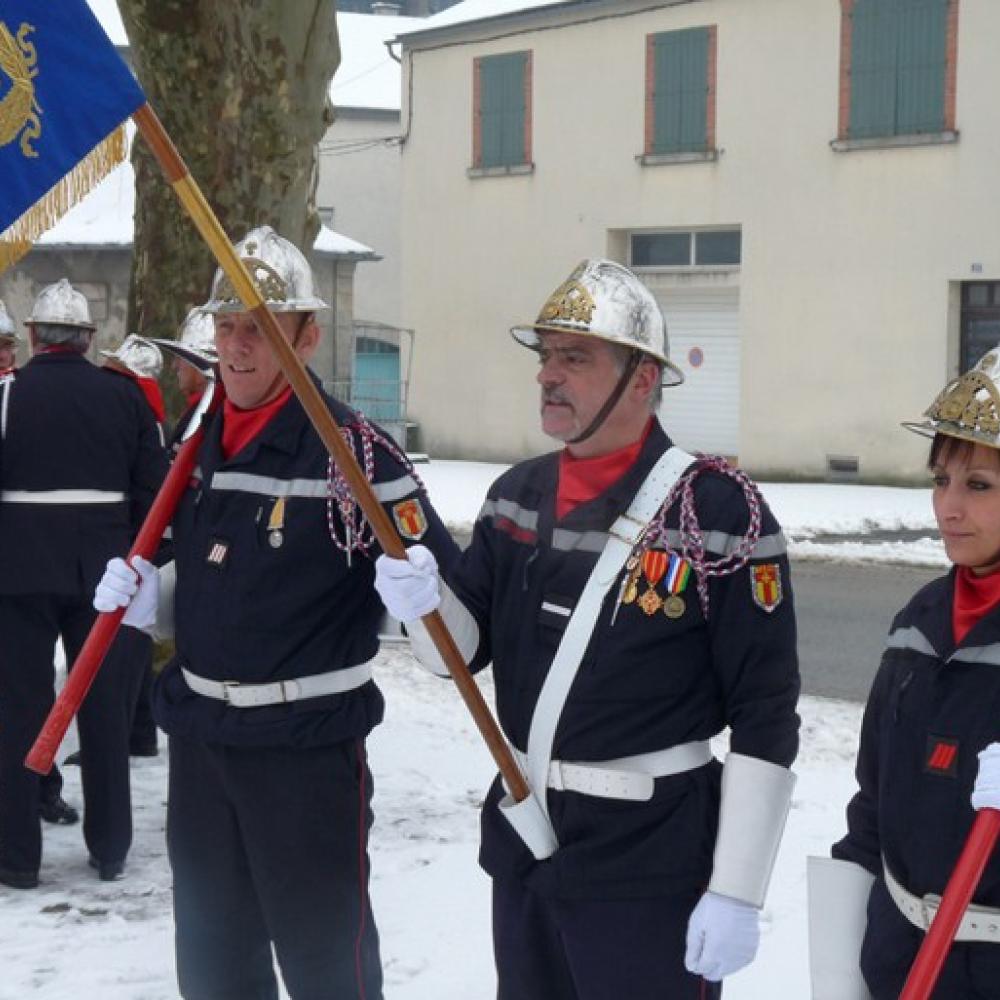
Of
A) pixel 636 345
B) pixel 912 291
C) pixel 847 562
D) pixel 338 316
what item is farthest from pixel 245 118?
pixel 338 316

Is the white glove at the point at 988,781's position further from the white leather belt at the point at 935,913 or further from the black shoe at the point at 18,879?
the black shoe at the point at 18,879

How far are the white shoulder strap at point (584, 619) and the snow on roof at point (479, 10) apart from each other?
832 inches

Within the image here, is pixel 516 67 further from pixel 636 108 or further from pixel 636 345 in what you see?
pixel 636 345

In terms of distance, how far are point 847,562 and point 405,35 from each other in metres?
13.7

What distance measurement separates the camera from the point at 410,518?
13.2 ft

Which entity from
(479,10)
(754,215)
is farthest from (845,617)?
(479,10)

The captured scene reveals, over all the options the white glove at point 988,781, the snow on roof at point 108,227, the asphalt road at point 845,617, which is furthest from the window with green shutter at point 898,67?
the white glove at point 988,781

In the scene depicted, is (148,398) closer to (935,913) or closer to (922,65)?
(935,913)

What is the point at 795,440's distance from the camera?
71.6 feet

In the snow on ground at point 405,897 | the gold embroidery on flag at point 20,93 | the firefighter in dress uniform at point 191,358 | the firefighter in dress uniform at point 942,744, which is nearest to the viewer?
the firefighter in dress uniform at point 942,744

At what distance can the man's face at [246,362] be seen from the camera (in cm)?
400

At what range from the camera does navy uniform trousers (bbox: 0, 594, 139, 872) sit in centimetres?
582

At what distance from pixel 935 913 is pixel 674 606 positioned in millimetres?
753

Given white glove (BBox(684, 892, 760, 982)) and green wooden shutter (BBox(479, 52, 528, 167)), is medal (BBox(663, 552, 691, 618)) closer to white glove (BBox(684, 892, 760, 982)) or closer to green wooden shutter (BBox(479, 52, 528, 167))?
white glove (BBox(684, 892, 760, 982))
